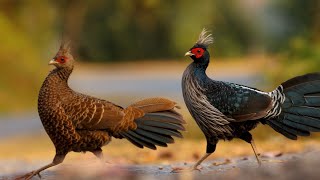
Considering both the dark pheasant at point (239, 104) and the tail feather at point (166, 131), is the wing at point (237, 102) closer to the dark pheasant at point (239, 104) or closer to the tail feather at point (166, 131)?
the dark pheasant at point (239, 104)

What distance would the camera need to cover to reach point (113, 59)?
46875mm

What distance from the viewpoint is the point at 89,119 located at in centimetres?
802

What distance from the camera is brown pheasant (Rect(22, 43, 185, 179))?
26.1 ft

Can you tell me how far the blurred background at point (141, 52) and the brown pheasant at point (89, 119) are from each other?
318 cm

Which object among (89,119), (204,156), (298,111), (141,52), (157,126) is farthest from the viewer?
(141,52)

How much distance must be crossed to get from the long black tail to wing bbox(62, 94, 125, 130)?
5.31 feet

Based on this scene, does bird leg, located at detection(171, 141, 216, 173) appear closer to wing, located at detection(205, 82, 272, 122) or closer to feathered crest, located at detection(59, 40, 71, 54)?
wing, located at detection(205, 82, 272, 122)

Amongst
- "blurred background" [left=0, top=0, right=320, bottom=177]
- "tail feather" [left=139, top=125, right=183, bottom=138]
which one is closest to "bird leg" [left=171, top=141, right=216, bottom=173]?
"tail feather" [left=139, top=125, right=183, bottom=138]

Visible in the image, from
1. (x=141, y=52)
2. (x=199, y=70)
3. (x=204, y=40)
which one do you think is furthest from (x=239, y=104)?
(x=141, y=52)

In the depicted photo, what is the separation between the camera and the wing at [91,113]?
799 centimetres

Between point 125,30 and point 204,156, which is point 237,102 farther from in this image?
point 125,30

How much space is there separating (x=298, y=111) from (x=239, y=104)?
81 centimetres

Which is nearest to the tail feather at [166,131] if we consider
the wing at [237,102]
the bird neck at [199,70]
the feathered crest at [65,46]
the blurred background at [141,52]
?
the wing at [237,102]

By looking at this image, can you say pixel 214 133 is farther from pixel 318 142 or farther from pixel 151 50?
pixel 151 50
